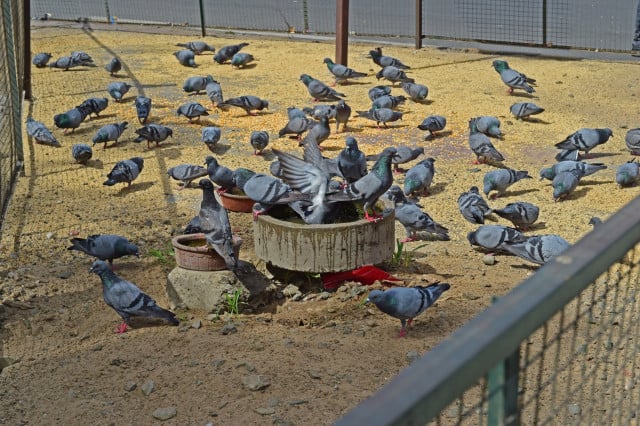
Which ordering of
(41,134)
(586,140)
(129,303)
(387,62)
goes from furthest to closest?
(387,62) → (41,134) → (586,140) → (129,303)

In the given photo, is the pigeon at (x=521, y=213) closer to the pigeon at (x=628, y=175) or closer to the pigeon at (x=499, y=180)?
the pigeon at (x=499, y=180)

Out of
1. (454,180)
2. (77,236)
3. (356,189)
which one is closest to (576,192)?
(454,180)

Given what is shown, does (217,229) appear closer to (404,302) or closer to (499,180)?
(404,302)

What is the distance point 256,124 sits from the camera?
1134cm

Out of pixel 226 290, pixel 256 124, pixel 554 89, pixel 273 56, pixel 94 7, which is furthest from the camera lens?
pixel 94 7

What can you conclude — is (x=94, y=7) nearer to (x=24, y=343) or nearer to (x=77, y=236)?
(x=77, y=236)

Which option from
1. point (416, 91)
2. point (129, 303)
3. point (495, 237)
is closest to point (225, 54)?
point (416, 91)

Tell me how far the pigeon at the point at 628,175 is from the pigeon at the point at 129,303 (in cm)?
470

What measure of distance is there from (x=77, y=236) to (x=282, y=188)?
2.15m

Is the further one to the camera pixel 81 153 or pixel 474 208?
pixel 81 153

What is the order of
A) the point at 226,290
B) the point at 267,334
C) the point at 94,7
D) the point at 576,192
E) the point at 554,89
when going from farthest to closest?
the point at 94,7 < the point at 554,89 < the point at 576,192 < the point at 226,290 < the point at 267,334

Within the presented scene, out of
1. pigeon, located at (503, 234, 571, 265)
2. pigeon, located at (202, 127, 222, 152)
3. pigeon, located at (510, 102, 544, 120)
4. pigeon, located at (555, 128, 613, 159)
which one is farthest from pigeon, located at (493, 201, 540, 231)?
pigeon, located at (202, 127, 222, 152)

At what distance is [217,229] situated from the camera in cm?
636

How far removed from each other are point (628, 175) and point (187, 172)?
4.25 m
